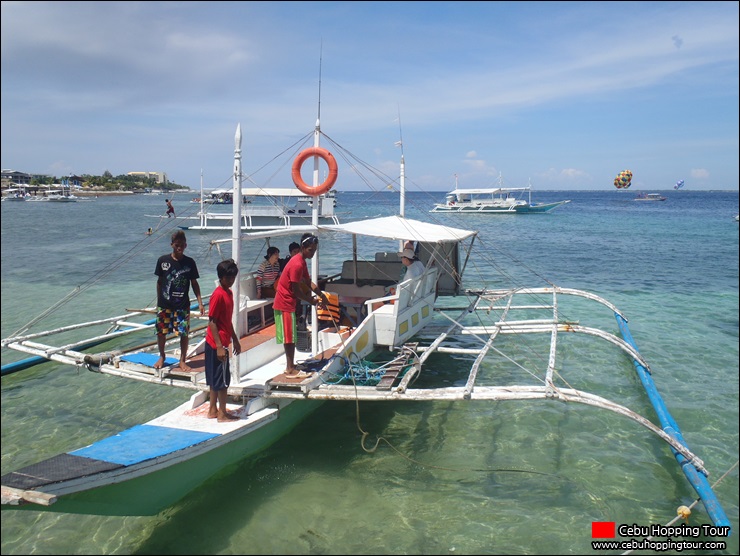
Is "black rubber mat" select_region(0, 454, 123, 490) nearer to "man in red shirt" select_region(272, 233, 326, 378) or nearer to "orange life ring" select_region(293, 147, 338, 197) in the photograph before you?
"man in red shirt" select_region(272, 233, 326, 378)

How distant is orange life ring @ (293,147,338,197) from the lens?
8.16 meters

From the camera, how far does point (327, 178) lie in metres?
8.26

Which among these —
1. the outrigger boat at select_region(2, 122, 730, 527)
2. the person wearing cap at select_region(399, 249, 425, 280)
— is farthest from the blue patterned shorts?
the person wearing cap at select_region(399, 249, 425, 280)

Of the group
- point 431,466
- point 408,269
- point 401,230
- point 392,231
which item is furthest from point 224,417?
point 401,230

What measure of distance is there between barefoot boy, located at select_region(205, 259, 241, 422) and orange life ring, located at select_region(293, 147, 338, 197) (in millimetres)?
2481

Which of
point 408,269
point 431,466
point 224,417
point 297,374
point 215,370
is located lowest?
point 431,466

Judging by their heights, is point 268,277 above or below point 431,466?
above

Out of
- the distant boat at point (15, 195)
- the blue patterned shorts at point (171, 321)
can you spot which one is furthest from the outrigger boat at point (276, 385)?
the distant boat at point (15, 195)

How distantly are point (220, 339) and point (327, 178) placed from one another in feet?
11.1

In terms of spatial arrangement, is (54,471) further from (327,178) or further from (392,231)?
(392,231)

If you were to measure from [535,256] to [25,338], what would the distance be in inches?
1173

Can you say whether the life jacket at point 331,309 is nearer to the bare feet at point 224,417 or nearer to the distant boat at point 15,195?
the bare feet at point 224,417

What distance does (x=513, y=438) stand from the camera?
8359 mm

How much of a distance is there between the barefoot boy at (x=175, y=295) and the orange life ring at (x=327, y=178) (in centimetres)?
208
